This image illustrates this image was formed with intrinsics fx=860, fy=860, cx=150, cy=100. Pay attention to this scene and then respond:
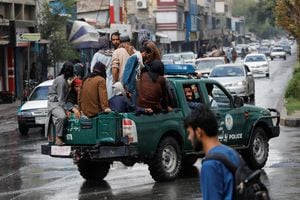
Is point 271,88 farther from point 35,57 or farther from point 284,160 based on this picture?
point 284,160

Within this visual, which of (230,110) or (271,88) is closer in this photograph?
(230,110)

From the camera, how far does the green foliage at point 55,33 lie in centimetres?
4400

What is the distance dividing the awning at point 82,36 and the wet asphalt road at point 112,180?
27473mm

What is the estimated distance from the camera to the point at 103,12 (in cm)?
7256

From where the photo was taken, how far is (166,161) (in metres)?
13.5

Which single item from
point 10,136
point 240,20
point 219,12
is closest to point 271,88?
point 10,136

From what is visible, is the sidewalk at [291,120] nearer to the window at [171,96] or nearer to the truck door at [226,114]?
the truck door at [226,114]

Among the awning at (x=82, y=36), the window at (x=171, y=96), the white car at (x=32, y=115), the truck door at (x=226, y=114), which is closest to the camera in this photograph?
the window at (x=171, y=96)

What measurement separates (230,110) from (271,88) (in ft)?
93.7

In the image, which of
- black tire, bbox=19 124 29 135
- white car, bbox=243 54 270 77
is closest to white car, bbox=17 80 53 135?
black tire, bbox=19 124 29 135

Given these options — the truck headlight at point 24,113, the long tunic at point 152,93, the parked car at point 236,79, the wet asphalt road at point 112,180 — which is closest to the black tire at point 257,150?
the wet asphalt road at point 112,180

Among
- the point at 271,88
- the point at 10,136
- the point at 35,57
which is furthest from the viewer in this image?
the point at 35,57

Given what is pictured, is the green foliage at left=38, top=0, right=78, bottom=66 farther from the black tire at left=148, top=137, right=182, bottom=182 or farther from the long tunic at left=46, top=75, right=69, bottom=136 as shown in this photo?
the black tire at left=148, top=137, right=182, bottom=182

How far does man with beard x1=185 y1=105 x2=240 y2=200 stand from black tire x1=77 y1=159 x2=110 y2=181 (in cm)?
857
